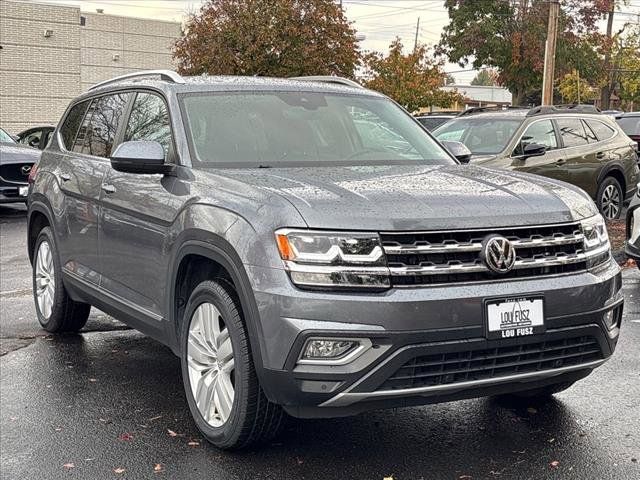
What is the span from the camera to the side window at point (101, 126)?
19.0 ft

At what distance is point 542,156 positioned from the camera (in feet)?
37.5

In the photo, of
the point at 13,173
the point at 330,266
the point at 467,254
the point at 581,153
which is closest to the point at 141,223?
the point at 330,266

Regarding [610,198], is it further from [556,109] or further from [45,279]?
[45,279]

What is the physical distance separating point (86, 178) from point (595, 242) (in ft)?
10.9

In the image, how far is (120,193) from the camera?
17.0 feet

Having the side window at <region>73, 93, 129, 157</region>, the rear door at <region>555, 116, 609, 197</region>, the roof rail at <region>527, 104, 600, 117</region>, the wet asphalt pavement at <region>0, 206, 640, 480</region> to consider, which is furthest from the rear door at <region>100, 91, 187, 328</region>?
the rear door at <region>555, 116, 609, 197</region>

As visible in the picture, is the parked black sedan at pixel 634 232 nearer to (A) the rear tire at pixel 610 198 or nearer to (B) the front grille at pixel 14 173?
(A) the rear tire at pixel 610 198

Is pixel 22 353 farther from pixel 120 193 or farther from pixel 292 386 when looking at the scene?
pixel 292 386

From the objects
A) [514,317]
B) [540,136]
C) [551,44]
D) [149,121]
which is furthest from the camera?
[551,44]

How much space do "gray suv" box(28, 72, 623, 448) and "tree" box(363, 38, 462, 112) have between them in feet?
113

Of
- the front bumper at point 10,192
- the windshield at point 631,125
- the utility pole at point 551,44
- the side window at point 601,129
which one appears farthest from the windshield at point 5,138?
the utility pole at point 551,44

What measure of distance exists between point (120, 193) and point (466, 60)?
3801 centimetres

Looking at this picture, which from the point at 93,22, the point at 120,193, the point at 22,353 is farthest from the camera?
the point at 93,22

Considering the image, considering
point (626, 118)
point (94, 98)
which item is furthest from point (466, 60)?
point (94, 98)
